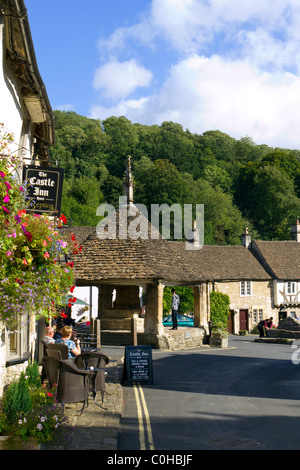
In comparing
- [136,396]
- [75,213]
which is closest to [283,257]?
[75,213]

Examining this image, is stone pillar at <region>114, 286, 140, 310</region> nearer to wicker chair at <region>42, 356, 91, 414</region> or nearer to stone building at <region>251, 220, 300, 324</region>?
wicker chair at <region>42, 356, 91, 414</region>

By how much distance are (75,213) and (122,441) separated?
188 feet

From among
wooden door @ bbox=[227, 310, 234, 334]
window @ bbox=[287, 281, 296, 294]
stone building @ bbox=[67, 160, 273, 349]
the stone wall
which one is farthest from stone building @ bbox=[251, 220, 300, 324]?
stone building @ bbox=[67, 160, 273, 349]

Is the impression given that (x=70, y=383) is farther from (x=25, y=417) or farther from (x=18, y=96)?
(x=18, y=96)

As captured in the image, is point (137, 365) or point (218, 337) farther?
point (218, 337)

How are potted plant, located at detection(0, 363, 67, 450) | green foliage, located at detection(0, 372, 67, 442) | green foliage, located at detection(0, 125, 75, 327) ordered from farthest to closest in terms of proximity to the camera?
green foliage, located at detection(0, 372, 67, 442) → green foliage, located at detection(0, 125, 75, 327) → potted plant, located at detection(0, 363, 67, 450)

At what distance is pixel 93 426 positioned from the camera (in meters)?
9.46

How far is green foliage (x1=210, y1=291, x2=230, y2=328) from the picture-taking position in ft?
149

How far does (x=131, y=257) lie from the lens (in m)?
24.5

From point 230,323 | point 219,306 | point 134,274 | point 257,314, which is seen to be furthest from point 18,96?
point 257,314

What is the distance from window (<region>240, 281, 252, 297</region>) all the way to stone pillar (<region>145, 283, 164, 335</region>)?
27.4m

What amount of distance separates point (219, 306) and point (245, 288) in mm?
4946

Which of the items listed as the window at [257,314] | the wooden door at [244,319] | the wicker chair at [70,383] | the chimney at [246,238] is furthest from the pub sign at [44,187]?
the chimney at [246,238]

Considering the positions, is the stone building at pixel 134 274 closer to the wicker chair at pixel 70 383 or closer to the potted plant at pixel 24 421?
the wicker chair at pixel 70 383
